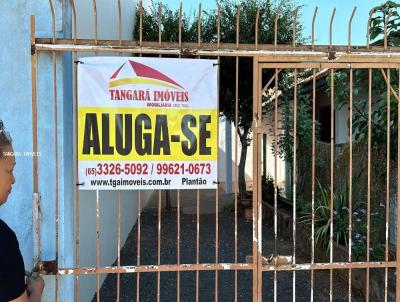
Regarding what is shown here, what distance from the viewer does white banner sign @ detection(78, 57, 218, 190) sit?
10.1ft

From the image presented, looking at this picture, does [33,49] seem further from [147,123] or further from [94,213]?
[94,213]

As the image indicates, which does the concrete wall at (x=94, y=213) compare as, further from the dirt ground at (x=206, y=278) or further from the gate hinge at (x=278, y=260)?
the gate hinge at (x=278, y=260)

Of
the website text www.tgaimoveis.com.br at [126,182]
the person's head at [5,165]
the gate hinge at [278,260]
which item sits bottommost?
the gate hinge at [278,260]

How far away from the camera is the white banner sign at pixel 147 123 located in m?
3.08

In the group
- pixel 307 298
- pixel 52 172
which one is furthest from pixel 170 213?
pixel 52 172

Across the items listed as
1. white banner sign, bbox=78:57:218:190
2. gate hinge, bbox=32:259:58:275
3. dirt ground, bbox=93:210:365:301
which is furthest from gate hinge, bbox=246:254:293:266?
dirt ground, bbox=93:210:365:301

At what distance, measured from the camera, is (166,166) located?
3141mm

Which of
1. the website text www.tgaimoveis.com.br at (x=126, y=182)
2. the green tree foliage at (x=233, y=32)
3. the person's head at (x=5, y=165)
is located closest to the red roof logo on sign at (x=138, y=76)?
the website text www.tgaimoveis.com.br at (x=126, y=182)

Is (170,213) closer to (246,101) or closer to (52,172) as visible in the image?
(246,101)

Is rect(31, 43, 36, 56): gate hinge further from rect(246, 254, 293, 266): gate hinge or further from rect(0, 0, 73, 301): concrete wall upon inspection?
rect(246, 254, 293, 266): gate hinge

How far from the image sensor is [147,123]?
3.13 m

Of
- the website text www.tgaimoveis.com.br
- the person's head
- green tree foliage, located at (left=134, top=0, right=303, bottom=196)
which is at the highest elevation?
green tree foliage, located at (left=134, top=0, right=303, bottom=196)

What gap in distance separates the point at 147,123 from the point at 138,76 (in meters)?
0.35

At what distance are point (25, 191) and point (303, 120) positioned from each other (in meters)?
6.61
